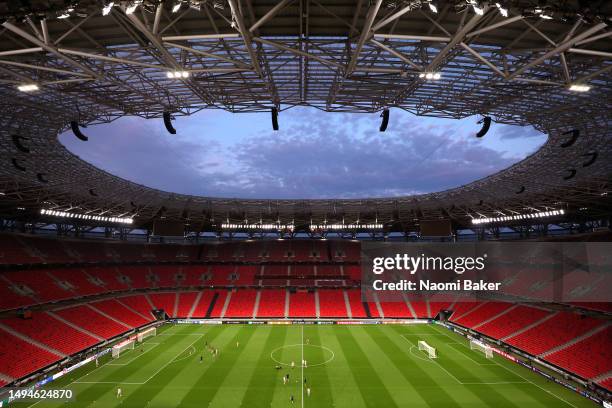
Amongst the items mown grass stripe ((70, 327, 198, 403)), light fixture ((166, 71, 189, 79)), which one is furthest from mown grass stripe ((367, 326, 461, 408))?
light fixture ((166, 71, 189, 79))

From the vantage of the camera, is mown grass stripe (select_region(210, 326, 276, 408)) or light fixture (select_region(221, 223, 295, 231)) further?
light fixture (select_region(221, 223, 295, 231))

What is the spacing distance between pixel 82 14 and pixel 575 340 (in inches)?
1770

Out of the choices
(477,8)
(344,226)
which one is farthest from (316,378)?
(344,226)

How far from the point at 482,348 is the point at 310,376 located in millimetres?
19955

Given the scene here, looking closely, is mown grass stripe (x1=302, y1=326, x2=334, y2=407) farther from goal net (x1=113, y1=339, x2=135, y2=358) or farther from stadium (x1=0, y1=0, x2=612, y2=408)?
goal net (x1=113, y1=339, x2=135, y2=358)

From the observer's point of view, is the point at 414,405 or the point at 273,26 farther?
the point at 414,405

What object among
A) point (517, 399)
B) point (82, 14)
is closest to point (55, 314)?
point (82, 14)

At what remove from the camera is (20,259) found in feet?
151

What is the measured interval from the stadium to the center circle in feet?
1.30

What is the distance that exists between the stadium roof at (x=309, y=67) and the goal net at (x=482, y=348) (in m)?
17.4

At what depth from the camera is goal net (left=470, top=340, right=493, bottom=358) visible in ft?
124

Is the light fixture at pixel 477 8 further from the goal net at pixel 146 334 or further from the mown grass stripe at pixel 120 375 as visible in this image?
the goal net at pixel 146 334

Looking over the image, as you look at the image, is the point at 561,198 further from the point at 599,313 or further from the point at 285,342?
the point at 285,342

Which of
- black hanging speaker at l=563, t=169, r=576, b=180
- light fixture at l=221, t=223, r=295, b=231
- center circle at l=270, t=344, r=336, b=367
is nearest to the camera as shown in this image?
black hanging speaker at l=563, t=169, r=576, b=180
